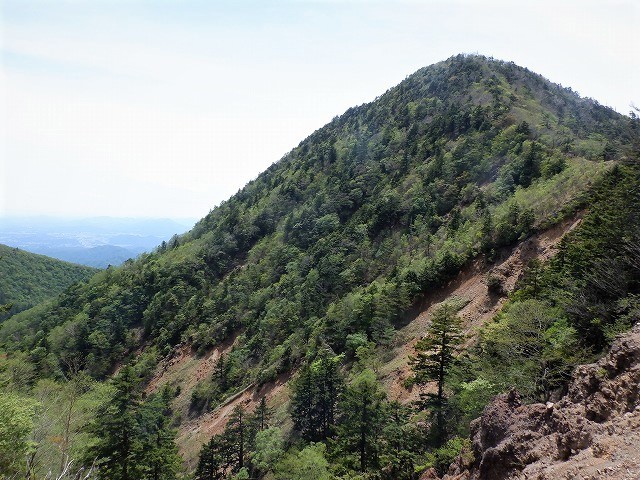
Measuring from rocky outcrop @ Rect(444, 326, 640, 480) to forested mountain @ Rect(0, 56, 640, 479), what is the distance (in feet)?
12.9

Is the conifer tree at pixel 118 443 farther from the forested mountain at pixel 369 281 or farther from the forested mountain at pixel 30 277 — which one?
the forested mountain at pixel 30 277

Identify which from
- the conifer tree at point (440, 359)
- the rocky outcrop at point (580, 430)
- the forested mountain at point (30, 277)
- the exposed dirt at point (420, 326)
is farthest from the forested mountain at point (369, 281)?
the forested mountain at point (30, 277)

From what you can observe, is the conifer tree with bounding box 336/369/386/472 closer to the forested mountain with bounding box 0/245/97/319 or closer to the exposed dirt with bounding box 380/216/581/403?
the exposed dirt with bounding box 380/216/581/403

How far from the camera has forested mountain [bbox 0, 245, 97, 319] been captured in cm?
12325

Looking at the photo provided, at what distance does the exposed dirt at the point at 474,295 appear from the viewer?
3257 cm

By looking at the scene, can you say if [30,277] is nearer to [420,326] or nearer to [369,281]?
[369,281]

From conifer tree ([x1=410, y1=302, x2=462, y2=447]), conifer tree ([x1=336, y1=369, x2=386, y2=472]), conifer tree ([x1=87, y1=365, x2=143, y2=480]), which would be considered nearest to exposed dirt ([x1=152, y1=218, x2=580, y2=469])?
conifer tree ([x1=336, y1=369, x2=386, y2=472])

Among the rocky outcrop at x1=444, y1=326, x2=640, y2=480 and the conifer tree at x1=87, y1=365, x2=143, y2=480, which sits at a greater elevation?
the rocky outcrop at x1=444, y1=326, x2=640, y2=480

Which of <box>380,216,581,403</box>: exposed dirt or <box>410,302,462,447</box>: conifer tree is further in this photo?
<box>380,216,581,403</box>: exposed dirt

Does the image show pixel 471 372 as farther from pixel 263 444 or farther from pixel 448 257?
pixel 448 257

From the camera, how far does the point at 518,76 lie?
295 ft

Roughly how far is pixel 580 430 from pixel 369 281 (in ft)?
139

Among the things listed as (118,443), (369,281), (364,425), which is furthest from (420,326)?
(118,443)

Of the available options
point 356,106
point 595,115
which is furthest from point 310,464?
point 356,106
